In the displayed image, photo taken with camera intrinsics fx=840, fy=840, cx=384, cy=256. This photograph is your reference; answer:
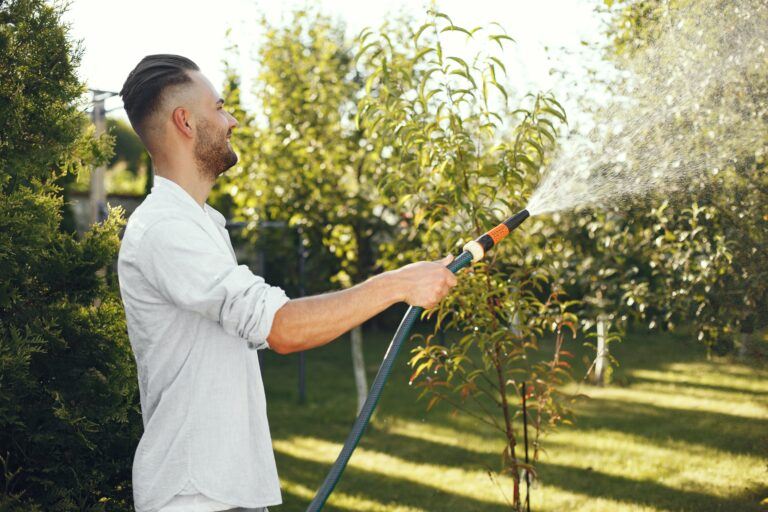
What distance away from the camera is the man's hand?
195 centimetres

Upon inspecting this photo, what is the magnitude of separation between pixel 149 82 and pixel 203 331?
0.65 metres

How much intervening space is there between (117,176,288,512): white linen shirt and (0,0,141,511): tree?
4.18 ft

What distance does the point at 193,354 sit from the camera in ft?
6.31

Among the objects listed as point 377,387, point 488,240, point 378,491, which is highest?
point 488,240

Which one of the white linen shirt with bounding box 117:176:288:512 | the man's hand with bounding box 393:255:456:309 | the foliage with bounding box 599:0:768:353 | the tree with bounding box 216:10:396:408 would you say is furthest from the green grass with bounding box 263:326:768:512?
the white linen shirt with bounding box 117:176:288:512

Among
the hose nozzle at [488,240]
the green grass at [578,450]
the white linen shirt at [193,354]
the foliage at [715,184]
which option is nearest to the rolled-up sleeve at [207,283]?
the white linen shirt at [193,354]

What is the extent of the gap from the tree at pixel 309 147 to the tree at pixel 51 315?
4480 mm

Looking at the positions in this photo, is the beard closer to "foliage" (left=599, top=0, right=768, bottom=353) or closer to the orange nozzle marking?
the orange nozzle marking

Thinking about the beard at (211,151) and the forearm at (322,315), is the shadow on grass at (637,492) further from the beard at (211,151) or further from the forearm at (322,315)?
the beard at (211,151)

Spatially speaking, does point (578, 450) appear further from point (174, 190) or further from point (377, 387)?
point (174, 190)

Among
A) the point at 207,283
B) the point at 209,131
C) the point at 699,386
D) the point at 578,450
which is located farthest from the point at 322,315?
the point at 699,386

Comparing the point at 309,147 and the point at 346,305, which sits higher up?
the point at 309,147

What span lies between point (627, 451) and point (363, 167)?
3489 millimetres

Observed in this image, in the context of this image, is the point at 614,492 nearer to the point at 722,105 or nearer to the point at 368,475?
the point at 368,475
